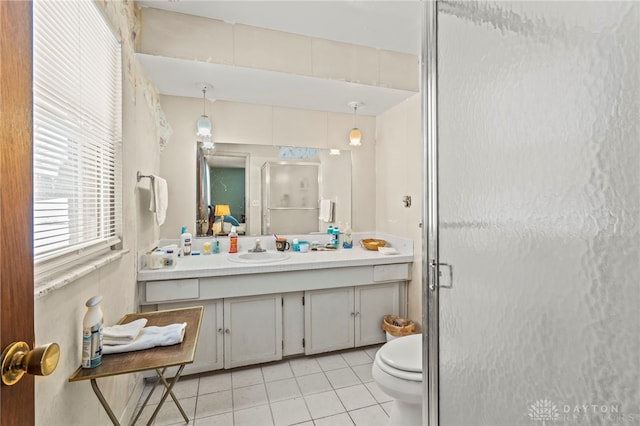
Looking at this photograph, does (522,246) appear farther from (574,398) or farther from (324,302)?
(324,302)

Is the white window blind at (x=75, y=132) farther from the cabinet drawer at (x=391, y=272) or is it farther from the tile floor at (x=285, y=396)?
the cabinet drawer at (x=391, y=272)

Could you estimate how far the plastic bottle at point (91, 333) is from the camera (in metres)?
1.09

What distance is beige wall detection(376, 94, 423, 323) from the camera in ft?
7.88

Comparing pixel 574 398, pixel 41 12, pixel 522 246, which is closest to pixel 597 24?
pixel 522 246

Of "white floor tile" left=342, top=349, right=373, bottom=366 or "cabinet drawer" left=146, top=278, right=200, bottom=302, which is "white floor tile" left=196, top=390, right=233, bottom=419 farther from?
"white floor tile" left=342, top=349, right=373, bottom=366

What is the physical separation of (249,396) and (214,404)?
0.20 metres

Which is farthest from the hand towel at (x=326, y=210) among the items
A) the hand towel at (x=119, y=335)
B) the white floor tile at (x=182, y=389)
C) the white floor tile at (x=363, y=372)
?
the hand towel at (x=119, y=335)

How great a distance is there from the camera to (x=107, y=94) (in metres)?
1.40

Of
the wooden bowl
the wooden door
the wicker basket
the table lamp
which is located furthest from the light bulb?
the wooden door

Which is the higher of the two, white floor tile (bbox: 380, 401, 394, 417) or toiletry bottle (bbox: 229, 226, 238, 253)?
toiletry bottle (bbox: 229, 226, 238, 253)

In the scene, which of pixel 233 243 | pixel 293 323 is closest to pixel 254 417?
pixel 293 323

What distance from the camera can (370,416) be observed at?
5.60 feet

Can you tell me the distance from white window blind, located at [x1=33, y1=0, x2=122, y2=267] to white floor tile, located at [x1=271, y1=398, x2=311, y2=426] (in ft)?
4.11

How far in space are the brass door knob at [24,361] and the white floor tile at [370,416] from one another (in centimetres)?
156
